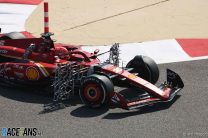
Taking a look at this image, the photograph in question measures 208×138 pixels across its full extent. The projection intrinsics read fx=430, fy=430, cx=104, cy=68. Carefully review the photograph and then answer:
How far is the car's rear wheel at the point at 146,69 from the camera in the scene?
1039 cm

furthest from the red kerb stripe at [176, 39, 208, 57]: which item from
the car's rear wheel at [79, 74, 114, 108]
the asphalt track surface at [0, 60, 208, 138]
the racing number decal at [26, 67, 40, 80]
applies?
the racing number decal at [26, 67, 40, 80]

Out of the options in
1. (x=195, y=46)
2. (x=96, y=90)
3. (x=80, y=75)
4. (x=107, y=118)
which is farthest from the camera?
(x=195, y=46)

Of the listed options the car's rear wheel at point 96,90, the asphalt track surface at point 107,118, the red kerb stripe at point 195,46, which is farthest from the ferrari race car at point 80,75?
the red kerb stripe at point 195,46

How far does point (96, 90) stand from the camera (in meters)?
9.15

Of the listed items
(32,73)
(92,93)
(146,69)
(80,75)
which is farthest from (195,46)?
(32,73)

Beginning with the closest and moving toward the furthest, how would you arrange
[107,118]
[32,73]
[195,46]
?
1. [107,118]
2. [32,73]
3. [195,46]

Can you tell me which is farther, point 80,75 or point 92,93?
point 80,75

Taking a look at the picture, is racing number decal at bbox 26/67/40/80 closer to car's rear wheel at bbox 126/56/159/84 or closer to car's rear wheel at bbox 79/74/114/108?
car's rear wheel at bbox 79/74/114/108

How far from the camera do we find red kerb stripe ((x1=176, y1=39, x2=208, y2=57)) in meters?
13.4

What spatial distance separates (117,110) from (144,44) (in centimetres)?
542

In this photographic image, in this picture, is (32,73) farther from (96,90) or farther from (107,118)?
(107,118)

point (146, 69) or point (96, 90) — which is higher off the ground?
point (146, 69)

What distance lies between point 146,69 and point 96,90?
1781 mm

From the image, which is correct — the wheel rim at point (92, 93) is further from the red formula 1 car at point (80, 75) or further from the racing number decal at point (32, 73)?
the racing number decal at point (32, 73)
